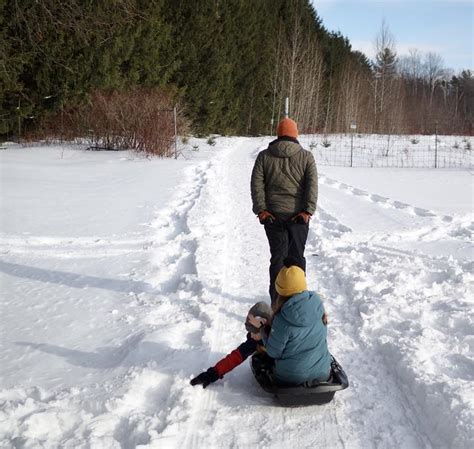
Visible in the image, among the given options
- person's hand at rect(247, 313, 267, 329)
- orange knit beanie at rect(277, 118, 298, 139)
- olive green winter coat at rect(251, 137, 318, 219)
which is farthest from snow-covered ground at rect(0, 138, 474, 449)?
orange knit beanie at rect(277, 118, 298, 139)

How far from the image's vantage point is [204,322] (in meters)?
4.44

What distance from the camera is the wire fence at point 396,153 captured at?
70.1ft

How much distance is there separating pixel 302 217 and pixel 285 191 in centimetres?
28

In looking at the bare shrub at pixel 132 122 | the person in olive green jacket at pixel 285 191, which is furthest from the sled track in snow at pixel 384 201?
the bare shrub at pixel 132 122

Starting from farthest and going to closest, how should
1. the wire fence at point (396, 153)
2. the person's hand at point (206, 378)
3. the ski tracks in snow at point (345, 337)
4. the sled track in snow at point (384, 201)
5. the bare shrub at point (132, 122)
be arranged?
the wire fence at point (396, 153), the bare shrub at point (132, 122), the sled track in snow at point (384, 201), the person's hand at point (206, 378), the ski tracks in snow at point (345, 337)

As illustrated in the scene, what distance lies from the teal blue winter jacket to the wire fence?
697 inches

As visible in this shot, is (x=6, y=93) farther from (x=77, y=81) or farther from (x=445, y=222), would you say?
(x=445, y=222)

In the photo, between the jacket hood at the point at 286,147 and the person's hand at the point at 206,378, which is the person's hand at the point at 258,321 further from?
the jacket hood at the point at 286,147

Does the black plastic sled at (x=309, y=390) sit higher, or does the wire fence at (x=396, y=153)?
the wire fence at (x=396, y=153)

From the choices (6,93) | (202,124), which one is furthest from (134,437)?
(202,124)

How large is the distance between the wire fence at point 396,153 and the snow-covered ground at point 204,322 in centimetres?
1190

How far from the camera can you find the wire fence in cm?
2136

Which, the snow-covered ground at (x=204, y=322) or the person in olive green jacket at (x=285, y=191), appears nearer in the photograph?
the snow-covered ground at (x=204, y=322)

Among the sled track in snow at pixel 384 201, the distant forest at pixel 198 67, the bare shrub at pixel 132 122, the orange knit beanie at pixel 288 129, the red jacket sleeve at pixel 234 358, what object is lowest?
the red jacket sleeve at pixel 234 358
